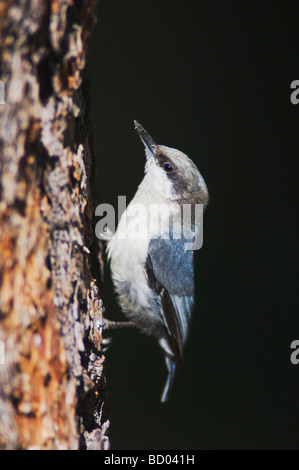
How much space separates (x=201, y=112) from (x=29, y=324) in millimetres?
2964

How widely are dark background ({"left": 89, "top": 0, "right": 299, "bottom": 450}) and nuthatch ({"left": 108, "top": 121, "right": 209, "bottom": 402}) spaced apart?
1055mm

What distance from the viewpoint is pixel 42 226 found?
50.1 inches

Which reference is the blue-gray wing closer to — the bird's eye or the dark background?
the bird's eye

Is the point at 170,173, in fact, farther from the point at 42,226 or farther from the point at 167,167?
the point at 42,226

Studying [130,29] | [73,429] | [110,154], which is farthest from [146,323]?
[130,29]

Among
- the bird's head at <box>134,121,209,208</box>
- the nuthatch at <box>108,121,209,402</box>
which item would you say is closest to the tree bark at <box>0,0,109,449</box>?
the nuthatch at <box>108,121,209,402</box>

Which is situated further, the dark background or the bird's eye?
the dark background

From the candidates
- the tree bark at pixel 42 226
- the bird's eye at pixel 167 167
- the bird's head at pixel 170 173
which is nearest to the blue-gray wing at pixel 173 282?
the bird's head at pixel 170 173

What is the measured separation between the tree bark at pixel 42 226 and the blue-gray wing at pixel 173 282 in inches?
35.2

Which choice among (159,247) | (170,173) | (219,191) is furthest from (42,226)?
(219,191)

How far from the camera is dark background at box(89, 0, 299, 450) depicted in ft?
11.7

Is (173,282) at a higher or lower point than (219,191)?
lower

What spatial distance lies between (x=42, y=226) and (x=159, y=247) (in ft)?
3.60
